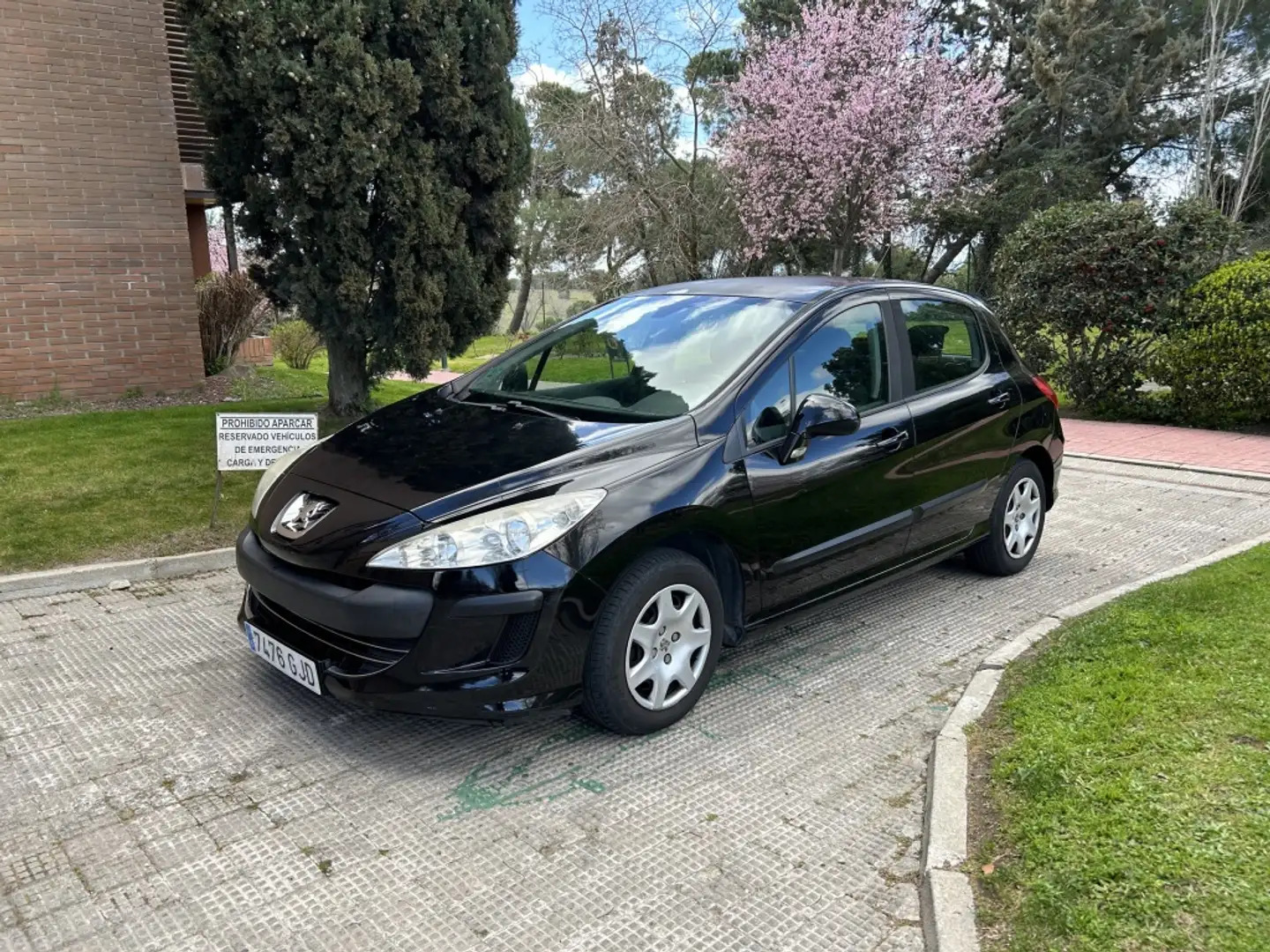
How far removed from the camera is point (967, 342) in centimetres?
485

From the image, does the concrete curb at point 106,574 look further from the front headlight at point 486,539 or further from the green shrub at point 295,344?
the green shrub at point 295,344

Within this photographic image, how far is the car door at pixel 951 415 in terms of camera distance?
429 centimetres


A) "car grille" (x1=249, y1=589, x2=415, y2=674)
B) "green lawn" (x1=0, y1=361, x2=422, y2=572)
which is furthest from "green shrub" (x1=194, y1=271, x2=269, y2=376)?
"car grille" (x1=249, y1=589, x2=415, y2=674)

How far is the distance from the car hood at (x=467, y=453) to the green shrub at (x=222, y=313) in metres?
8.52

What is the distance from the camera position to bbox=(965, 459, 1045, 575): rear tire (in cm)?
495

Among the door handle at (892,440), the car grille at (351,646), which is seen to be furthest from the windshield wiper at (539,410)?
the door handle at (892,440)

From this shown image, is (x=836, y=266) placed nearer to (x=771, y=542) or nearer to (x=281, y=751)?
(x=771, y=542)

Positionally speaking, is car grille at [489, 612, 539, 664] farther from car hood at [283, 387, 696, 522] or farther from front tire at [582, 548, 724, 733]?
car hood at [283, 387, 696, 522]

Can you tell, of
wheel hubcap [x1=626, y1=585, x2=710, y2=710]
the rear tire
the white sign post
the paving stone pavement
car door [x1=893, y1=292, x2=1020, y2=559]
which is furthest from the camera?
the white sign post

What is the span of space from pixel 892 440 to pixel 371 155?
505 cm

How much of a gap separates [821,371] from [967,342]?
1434 mm

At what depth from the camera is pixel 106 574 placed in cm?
489

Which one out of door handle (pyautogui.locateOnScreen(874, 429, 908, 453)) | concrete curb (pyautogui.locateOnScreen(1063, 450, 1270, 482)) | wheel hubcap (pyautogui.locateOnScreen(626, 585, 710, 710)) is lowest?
concrete curb (pyautogui.locateOnScreen(1063, 450, 1270, 482))

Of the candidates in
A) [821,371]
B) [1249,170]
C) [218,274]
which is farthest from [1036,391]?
[1249,170]
